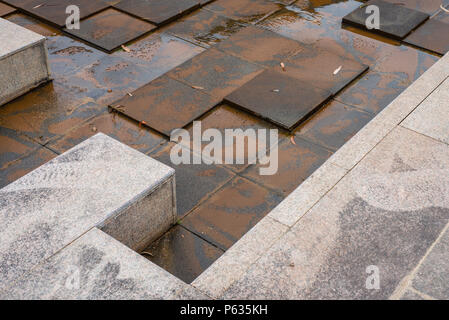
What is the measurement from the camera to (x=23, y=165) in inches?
223

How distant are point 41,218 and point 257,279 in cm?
184

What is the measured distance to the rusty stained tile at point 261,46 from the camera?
743 centimetres

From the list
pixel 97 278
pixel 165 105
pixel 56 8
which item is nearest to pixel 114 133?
pixel 165 105

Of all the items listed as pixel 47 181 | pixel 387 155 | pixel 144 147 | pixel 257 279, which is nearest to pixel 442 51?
pixel 387 155

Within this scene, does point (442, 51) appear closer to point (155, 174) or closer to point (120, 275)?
point (155, 174)

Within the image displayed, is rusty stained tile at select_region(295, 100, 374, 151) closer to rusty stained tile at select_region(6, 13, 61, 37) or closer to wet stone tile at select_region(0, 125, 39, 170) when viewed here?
wet stone tile at select_region(0, 125, 39, 170)

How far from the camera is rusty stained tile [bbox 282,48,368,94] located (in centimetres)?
695

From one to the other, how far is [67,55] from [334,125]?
152 inches

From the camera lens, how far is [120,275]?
3938 mm

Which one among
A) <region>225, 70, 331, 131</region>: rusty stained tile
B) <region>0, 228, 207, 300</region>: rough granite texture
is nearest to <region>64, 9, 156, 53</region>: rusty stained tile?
<region>225, 70, 331, 131</region>: rusty stained tile

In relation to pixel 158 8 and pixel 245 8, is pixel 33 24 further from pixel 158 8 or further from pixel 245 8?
pixel 245 8

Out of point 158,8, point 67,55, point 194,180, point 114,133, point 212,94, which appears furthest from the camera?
point 158,8

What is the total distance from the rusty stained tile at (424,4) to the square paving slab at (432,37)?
444 mm

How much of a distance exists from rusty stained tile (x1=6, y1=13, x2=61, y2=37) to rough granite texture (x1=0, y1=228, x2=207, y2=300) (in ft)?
15.8
